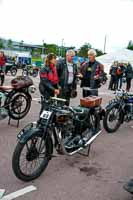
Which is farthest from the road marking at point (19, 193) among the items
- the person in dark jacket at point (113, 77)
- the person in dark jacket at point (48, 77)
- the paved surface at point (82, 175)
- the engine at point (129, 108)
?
the person in dark jacket at point (113, 77)

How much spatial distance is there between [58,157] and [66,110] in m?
0.96

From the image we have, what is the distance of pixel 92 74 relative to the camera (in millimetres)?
6645

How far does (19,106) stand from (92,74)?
1.79 meters

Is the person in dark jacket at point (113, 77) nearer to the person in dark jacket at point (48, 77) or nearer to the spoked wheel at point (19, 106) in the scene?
the spoked wheel at point (19, 106)

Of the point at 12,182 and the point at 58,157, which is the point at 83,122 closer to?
the point at 58,157

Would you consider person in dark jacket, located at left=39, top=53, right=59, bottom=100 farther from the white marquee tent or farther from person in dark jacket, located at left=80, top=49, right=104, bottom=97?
the white marquee tent

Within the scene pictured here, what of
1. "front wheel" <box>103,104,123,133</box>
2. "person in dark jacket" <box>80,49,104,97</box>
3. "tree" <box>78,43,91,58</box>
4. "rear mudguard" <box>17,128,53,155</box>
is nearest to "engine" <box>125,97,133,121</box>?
"front wheel" <box>103,104,123,133</box>

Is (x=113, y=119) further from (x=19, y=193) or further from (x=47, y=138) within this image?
(x=19, y=193)

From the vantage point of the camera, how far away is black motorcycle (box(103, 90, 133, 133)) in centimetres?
665

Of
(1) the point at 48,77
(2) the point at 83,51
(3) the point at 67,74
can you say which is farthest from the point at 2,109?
(2) the point at 83,51

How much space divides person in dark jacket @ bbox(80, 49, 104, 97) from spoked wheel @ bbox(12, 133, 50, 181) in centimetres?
269

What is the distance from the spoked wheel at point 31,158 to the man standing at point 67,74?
90.0 inches

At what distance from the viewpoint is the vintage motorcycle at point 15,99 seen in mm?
6586

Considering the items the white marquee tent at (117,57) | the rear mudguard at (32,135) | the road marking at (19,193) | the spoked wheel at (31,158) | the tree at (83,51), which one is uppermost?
the tree at (83,51)
